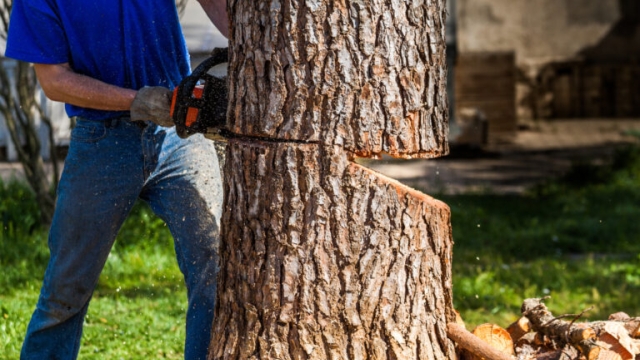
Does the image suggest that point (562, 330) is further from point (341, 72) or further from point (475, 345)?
point (341, 72)

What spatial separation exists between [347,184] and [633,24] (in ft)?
43.2

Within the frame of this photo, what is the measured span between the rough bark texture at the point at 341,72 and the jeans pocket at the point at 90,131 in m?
0.79

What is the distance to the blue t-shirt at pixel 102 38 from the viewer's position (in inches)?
129

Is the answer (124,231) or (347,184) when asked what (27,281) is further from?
(347,184)

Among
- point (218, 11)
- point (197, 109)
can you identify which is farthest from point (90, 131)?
point (218, 11)

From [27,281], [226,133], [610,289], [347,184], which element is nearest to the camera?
[347,184]

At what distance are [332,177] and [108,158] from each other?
1.04 meters

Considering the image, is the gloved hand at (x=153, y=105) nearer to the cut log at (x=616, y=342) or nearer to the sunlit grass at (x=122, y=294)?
the sunlit grass at (x=122, y=294)

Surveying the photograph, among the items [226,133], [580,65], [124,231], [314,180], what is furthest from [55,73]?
[580,65]

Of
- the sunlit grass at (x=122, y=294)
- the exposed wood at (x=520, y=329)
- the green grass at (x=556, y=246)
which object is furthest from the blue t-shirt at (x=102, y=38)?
the green grass at (x=556, y=246)

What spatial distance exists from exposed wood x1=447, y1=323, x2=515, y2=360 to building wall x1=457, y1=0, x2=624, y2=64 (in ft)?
36.5

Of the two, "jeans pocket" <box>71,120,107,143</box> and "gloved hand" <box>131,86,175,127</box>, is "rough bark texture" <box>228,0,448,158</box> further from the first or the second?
"jeans pocket" <box>71,120,107,143</box>

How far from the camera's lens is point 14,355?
4133 mm

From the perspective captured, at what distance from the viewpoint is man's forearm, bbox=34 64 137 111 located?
10.5ft
